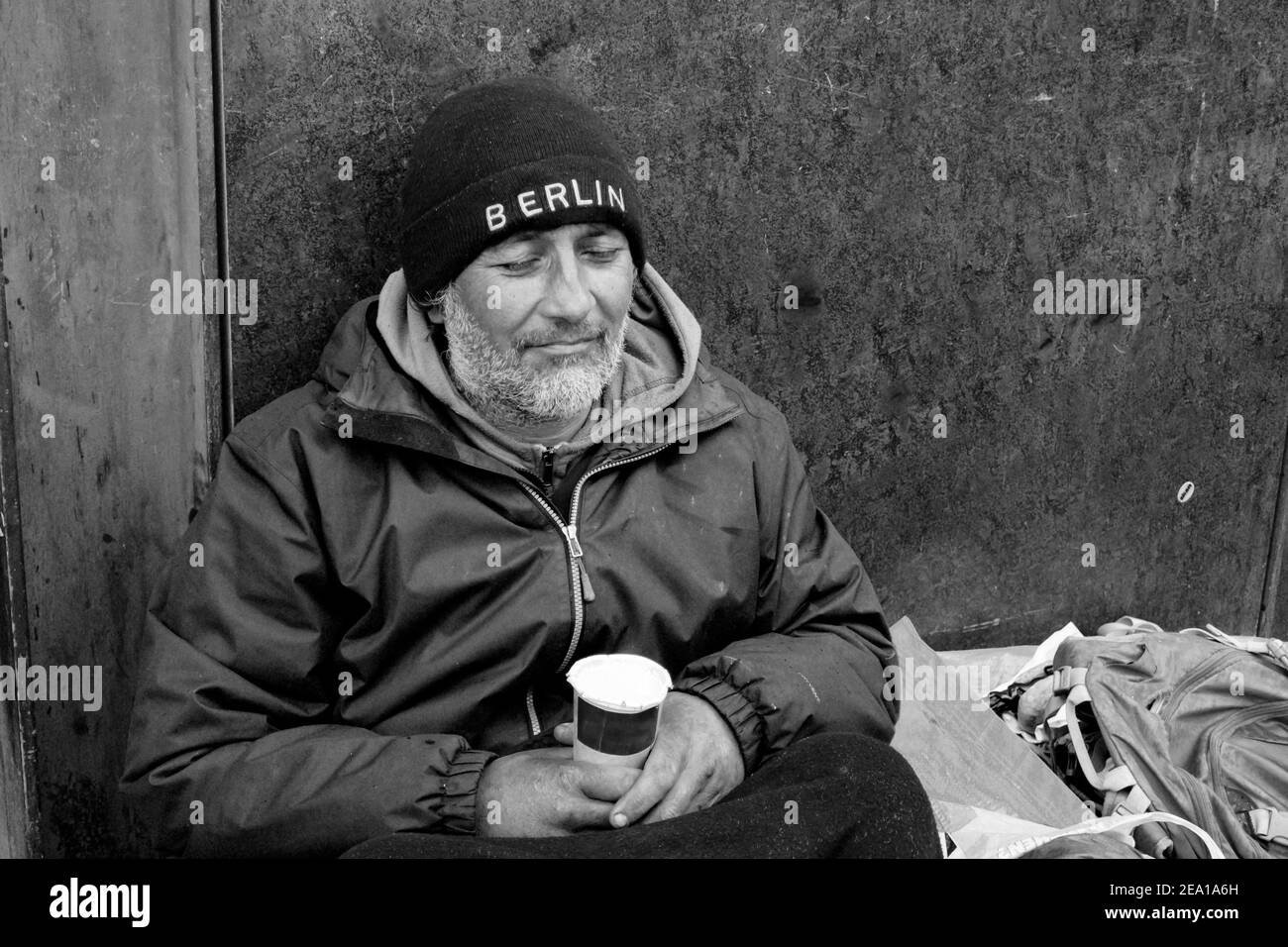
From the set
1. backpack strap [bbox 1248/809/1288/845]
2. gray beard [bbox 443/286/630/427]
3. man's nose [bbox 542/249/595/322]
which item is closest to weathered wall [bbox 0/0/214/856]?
gray beard [bbox 443/286/630/427]

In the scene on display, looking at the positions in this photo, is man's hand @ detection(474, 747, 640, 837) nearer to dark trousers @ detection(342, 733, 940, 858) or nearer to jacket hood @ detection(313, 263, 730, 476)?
dark trousers @ detection(342, 733, 940, 858)

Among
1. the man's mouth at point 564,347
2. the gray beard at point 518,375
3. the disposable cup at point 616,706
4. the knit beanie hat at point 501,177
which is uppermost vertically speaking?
the knit beanie hat at point 501,177

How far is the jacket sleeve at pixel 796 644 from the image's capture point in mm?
2635

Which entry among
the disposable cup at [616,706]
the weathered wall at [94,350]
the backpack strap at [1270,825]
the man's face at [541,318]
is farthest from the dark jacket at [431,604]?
the backpack strap at [1270,825]

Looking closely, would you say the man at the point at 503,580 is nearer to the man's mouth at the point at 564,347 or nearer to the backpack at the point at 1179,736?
the man's mouth at the point at 564,347

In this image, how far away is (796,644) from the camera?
280 cm

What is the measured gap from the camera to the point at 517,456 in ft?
8.93

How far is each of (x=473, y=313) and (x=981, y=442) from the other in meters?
1.66

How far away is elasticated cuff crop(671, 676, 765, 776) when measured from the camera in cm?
261

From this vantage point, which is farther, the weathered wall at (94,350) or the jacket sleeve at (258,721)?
the weathered wall at (94,350)

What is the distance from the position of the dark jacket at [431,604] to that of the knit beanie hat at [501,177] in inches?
8.3

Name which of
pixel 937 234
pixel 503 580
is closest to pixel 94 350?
pixel 503 580

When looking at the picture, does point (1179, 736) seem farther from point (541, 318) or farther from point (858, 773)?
point (541, 318)

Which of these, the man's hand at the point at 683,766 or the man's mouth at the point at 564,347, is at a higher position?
the man's mouth at the point at 564,347
